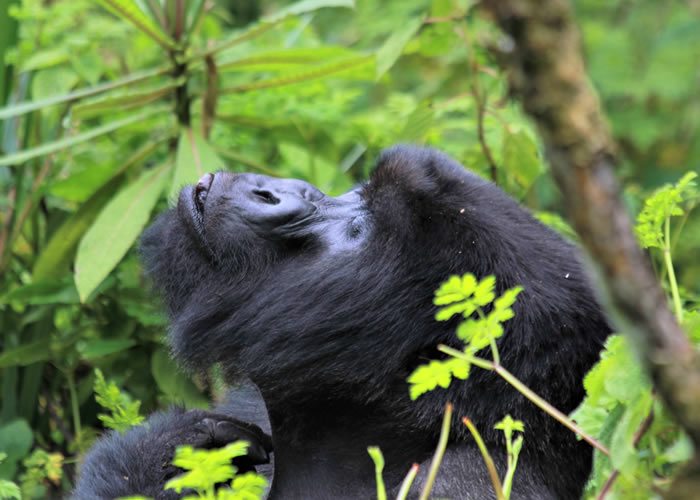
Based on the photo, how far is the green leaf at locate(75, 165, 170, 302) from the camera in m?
2.36

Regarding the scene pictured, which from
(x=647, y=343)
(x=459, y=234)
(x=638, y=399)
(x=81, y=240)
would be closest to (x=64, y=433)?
(x=81, y=240)

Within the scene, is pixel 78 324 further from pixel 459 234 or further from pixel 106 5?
pixel 459 234

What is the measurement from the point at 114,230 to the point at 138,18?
661 mm

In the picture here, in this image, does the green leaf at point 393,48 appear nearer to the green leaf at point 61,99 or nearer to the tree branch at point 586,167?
the green leaf at point 61,99

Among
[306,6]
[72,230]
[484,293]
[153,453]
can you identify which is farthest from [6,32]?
[484,293]

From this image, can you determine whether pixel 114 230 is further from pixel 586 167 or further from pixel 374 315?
pixel 586 167

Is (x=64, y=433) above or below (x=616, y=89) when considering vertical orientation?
below

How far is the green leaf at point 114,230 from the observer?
2363mm

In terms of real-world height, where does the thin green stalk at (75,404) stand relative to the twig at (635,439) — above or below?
below

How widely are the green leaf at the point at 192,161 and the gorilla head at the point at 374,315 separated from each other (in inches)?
23.9

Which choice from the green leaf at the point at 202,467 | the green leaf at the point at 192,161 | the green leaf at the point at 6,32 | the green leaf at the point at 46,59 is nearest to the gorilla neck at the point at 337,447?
the green leaf at the point at 202,467

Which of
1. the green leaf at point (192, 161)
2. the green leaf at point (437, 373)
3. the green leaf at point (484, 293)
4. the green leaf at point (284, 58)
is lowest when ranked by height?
the green leaf at point (437, 373)

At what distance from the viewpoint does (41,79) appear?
2930mm

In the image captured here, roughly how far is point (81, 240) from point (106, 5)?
2.36 ft
